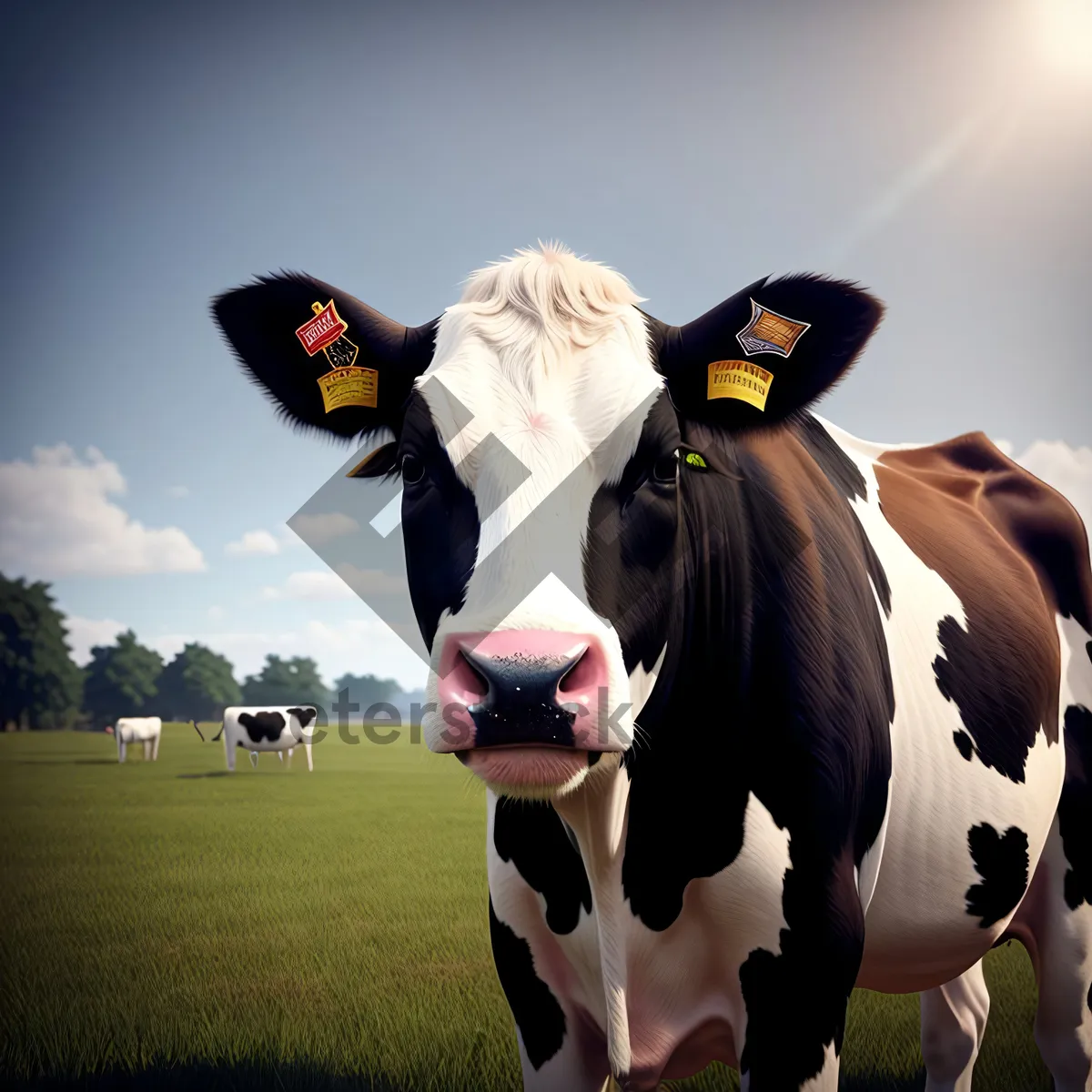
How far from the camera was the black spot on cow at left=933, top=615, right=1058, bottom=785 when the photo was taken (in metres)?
3.14

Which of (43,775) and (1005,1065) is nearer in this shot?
(1005,1065)

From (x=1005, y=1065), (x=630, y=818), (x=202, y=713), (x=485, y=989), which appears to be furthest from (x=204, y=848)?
(x=202, y=713)

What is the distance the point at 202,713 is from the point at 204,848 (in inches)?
3402

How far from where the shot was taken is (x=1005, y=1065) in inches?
181

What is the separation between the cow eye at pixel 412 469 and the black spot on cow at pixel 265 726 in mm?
24321

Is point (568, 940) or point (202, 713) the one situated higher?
point (568, 940)

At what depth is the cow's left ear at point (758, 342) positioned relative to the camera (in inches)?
98.2

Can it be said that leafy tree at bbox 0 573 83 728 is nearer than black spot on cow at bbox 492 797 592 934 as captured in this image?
No

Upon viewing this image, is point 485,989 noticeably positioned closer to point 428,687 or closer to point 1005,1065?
point 1005,1065

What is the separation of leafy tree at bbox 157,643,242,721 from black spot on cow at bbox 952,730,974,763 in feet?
308

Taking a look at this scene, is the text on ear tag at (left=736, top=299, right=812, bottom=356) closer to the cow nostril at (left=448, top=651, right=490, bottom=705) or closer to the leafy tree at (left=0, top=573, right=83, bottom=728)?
the cow nostril at (left=448, top=651, right=490, bottom=705)

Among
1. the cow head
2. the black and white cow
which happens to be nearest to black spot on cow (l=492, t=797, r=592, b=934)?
the black and white cow

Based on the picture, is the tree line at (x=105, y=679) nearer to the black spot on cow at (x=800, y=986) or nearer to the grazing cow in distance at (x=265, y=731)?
the grazing cow in distance at (x=265, y=731)

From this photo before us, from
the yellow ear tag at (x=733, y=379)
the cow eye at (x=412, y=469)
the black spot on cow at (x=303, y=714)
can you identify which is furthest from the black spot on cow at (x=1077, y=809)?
the black spot on cow at (x=303, y=714)
